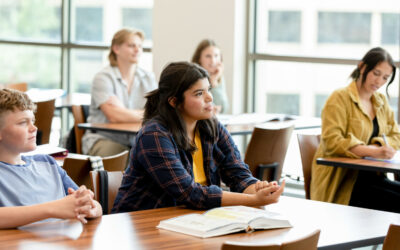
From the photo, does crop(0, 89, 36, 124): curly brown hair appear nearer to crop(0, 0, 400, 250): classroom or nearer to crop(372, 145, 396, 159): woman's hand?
crop(0, 0, 400, 250): classroom

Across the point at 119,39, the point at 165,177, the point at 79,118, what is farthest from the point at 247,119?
the point at 165,177

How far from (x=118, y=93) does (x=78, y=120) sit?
42 cm

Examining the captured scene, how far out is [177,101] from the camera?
112 inches

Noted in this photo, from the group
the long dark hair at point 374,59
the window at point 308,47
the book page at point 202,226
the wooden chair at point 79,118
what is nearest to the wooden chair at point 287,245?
the book page at point 202,226

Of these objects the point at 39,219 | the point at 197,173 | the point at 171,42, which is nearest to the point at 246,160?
the point at 197,173

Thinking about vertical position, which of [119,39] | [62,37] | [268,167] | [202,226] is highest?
[62,37]

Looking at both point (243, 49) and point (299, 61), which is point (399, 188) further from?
point (243, 49)

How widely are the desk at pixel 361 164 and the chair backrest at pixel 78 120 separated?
6.94ft

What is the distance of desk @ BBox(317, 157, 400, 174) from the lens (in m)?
3.68

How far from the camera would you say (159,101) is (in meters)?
2.89

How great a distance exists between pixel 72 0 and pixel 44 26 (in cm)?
50

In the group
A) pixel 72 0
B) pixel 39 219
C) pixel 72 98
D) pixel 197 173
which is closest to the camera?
pixel 39 219

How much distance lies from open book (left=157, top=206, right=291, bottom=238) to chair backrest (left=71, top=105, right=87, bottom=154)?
121 inches

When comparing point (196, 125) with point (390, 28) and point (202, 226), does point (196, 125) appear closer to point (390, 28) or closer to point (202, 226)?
point (202, 226)
